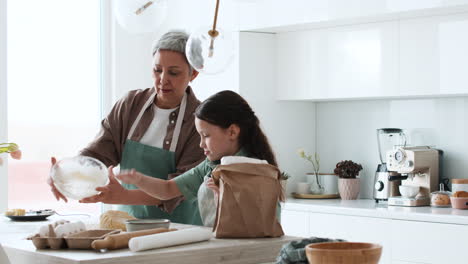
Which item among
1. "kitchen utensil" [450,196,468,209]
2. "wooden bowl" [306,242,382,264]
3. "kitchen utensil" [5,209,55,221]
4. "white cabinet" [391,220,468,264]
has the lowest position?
"white cabinet" [391,220,468,264]

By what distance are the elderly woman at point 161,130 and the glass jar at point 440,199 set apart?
1.68 meters

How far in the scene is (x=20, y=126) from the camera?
15.6ft

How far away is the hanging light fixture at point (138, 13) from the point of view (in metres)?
2.28

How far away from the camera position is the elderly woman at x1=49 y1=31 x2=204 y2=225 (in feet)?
9.37

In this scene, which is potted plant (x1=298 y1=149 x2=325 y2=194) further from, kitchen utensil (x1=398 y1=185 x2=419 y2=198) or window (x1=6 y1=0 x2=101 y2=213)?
window (x1=6 y1=0 x2=101 y2=213)

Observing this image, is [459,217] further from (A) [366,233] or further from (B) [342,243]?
(B) [342,243]

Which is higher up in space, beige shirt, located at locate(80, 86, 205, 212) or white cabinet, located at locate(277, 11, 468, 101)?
white cabinet, located at locate(277, 11, 468, 101)

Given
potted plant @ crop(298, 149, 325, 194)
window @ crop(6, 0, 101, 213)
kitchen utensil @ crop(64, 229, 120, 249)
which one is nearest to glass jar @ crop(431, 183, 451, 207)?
potted plant @ crop(298, 149, 325, 194)

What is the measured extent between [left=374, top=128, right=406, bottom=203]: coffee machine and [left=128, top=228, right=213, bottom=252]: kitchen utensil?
2.42 m

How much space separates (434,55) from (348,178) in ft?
3.21

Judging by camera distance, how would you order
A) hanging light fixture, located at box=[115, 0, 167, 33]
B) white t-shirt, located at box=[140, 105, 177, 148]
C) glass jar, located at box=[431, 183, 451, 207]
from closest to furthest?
hanging light fixture, located at box=[115, 0, 167, 33], white t-shirt, located at box=[140, 105, 177, 148], glass jar, located at box=[431, 183, 451, 207]

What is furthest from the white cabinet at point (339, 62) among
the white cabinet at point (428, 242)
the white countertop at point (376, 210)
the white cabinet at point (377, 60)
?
the white cabinet at point (428, 242)

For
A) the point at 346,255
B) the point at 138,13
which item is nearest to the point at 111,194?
the point at 138,13

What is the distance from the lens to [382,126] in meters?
4.73
